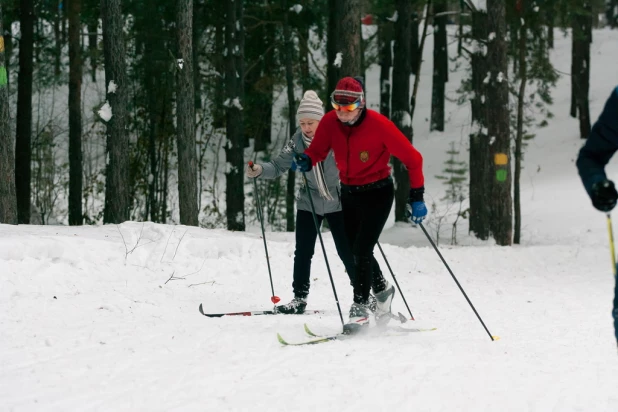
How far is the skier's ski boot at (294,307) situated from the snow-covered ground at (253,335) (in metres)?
0.21

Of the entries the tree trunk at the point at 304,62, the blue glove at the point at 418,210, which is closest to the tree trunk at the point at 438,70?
the tree trunk at the point at 304,62

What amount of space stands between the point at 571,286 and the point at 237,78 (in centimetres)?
858

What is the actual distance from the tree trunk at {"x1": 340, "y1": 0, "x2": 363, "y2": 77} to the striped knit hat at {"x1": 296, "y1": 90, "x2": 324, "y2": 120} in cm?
559

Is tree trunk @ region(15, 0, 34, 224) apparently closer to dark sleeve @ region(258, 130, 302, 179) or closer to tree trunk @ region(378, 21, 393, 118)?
tree trunk @ region(378, 21, 393, 118)

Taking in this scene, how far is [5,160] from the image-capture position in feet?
31.9

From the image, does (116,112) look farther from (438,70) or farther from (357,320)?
(438,70)

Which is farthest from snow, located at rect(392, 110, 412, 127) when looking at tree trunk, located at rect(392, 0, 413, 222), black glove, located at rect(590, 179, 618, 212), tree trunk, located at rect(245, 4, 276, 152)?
black glove, located at rect(590, 179, 618, 212)

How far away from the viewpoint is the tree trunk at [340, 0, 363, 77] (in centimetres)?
1199

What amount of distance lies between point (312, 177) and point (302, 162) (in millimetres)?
485

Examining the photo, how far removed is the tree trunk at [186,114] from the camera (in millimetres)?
12227

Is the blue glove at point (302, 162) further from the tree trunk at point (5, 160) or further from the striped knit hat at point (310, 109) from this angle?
the tree trunk at point (5, 160)

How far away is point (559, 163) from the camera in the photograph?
26656 mm

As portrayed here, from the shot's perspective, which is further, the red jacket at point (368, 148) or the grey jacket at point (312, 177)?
the grey jacket at point (312, 177)

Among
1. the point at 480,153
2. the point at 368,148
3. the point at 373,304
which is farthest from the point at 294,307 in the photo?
the point at 480,153
